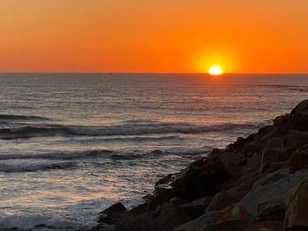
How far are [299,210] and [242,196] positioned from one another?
306 cm

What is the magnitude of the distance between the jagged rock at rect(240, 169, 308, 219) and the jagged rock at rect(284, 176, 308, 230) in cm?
74

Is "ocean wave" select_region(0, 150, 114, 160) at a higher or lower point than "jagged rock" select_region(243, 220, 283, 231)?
lower

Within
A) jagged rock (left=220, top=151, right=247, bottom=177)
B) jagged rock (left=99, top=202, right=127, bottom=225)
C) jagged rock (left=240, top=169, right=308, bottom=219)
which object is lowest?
jagged rock (left=99, top=202, right=127, bottom=225)

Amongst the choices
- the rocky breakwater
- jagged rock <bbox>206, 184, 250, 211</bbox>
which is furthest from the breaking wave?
jagged rock <bbox>206, 184, 250, 211</bbox>

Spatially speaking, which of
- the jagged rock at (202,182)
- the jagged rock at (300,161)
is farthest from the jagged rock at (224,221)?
the jagged rock at (202,182)

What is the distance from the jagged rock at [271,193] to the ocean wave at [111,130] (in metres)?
29.1

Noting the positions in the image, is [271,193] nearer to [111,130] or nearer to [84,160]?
[84,160]

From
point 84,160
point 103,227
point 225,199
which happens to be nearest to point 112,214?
point 103,227

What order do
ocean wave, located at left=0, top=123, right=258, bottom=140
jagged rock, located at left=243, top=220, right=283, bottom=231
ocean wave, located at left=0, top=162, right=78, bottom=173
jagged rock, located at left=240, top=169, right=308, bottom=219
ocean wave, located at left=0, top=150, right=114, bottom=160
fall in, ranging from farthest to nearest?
ocean wave, located at left=0, top=123, right=258, bottom=140, ocean wave, located at left=0, top=150, right=114, bottom=160, ocean wave, located at left=0, top=162, right=78, bottom=173, jagged rock, located at left=240, top=169, right=308, bottom=219, jagged rock, located at left=243, top=220, right=283, bottom=231

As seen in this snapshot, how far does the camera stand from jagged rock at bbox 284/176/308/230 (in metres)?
Result: 5.34

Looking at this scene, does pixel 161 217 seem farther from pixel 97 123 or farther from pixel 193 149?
pixel 97 123

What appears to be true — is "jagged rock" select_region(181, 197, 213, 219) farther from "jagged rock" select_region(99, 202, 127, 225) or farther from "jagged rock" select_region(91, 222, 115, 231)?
"jagged rock" select_region(99, 202, 127, 225)

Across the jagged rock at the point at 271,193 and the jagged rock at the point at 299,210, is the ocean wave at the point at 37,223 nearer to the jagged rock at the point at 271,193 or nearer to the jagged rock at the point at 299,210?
the jagged rock at the point at 271,193

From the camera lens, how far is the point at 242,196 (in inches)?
332
